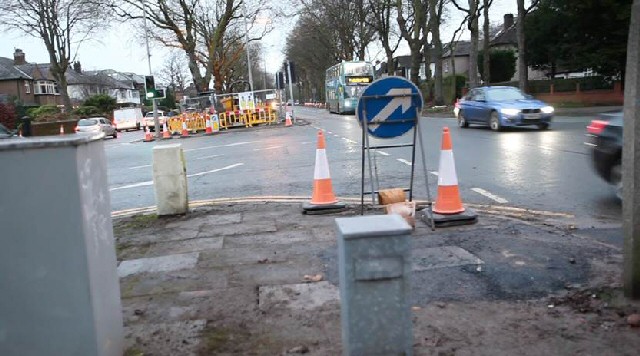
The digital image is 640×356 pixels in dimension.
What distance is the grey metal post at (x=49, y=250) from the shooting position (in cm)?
275

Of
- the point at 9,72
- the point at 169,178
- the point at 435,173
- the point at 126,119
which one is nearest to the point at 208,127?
the point at 435,173

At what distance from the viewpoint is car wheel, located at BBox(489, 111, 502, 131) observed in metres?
18.5

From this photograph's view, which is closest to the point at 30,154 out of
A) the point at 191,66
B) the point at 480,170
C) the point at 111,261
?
the point at 111,261

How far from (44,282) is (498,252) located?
3789 mm

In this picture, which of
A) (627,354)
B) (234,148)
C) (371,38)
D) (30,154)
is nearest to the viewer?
(30,154)

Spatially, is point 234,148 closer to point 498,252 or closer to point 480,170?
point 480,170

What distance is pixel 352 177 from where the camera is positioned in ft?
35.5

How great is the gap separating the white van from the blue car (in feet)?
122

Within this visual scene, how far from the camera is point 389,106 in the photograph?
6.61 meters

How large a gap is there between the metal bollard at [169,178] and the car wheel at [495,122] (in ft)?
43.8

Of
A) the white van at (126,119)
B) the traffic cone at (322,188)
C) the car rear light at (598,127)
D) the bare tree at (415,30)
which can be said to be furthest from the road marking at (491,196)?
the white van at (126,119)

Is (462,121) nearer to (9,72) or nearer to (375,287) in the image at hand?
(375,287)

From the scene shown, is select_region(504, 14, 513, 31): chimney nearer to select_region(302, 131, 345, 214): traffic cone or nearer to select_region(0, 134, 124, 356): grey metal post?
select_region(302, 131, 345, 214): traffic cone

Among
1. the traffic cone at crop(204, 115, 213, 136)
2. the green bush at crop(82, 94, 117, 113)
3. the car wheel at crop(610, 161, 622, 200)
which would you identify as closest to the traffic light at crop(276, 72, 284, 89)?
the traffic cone at crop(204, 115, 213, 136)
